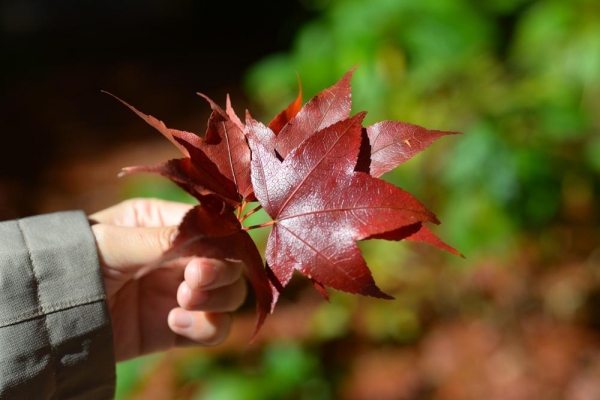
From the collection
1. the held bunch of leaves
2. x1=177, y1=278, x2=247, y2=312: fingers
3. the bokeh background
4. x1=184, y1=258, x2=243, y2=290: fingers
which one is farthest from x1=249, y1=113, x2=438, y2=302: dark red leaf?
the bokeh background

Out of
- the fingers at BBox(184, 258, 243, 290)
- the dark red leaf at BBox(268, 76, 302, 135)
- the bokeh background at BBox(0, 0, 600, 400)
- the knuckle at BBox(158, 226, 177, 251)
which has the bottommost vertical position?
the bokeh background at BBox(0, 0, 600, 400)

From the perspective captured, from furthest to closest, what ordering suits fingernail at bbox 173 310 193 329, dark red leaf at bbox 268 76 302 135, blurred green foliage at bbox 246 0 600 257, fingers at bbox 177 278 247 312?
1. blurred green foliage at bbox 246 0 600 257
2. fingernail at bbox 173 310 193 329
3. fingers at bbox 177 278 247 312
4. dark red leaf at bbox 268 76 302 135

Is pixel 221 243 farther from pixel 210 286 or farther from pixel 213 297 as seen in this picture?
pixel 213 297

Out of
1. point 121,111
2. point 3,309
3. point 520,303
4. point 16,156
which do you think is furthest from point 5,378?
point 121,111

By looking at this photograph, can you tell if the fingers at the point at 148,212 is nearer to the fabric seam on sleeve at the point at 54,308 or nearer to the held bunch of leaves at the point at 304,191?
the fabric seam on sleeve at the point at 54,308

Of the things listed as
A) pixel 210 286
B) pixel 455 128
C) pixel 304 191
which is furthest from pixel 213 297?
pixel 455 128

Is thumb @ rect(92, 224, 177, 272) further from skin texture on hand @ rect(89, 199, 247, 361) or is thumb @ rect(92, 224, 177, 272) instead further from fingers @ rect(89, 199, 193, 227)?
fingers @ rect(89, 199, 193, 227)
